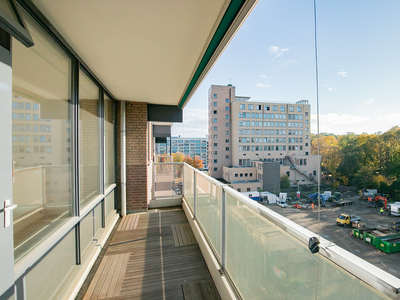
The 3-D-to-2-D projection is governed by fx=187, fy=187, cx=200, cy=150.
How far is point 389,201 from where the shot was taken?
1.60 feet

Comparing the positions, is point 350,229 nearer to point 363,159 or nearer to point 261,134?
point 363,159

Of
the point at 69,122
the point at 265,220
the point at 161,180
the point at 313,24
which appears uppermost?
the point at 313,24

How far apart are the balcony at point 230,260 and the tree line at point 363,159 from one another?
25 cm

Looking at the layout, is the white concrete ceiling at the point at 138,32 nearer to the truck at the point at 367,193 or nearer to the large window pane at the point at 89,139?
the large window pane at the point at 89,139

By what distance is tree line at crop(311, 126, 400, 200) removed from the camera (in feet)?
1.53

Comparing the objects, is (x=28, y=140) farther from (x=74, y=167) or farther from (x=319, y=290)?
(x=319, y=290)

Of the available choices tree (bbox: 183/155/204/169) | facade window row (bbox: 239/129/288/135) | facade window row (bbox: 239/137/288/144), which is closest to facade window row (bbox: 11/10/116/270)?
facade window row (bbox: 239/137/288/144)

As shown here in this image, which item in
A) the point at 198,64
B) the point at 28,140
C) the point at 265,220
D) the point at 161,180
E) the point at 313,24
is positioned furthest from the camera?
the point at 161,180

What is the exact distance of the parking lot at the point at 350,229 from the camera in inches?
20.8

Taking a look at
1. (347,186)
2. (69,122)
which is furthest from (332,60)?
(69,122)

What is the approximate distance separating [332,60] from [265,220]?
0.88 meters

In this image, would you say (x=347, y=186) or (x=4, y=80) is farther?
(x=4, y=80)

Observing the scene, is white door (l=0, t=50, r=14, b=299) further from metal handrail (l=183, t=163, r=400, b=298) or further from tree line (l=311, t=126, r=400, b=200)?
tree line (l=311, t=126, r=400, b=200)

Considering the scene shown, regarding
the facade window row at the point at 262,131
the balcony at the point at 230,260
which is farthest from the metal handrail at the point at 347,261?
the facade window row at the point at 262,131
